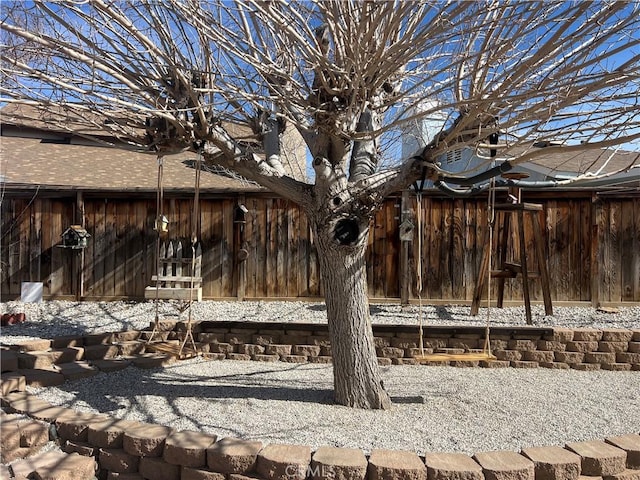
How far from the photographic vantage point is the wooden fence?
7.56 m

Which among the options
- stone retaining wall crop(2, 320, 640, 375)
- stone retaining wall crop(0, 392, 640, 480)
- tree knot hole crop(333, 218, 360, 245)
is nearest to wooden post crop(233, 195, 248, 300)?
stone retaining wall crop(2, 320, 640, 375)

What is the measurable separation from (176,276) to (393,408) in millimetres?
4490

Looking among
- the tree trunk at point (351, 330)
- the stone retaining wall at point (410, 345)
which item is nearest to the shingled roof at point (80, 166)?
the stone retaining wall at point (410, 345)

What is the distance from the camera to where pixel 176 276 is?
757 centimetres

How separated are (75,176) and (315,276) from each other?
18.0 feet

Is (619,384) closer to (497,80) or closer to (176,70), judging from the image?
(497,80)

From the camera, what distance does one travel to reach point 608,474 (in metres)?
2.87

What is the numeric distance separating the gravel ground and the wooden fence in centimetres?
129

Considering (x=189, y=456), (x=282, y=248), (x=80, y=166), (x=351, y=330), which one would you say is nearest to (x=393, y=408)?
(x=351, y=330)

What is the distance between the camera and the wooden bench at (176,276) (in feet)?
24.2

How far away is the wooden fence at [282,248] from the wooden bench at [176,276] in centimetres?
32

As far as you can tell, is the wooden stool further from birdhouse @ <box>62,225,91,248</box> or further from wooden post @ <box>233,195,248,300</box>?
birdhouse @ <box>62,225,91,248</box>

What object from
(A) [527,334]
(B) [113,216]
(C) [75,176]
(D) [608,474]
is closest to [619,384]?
(A) [527,334]

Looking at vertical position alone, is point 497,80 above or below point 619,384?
above
